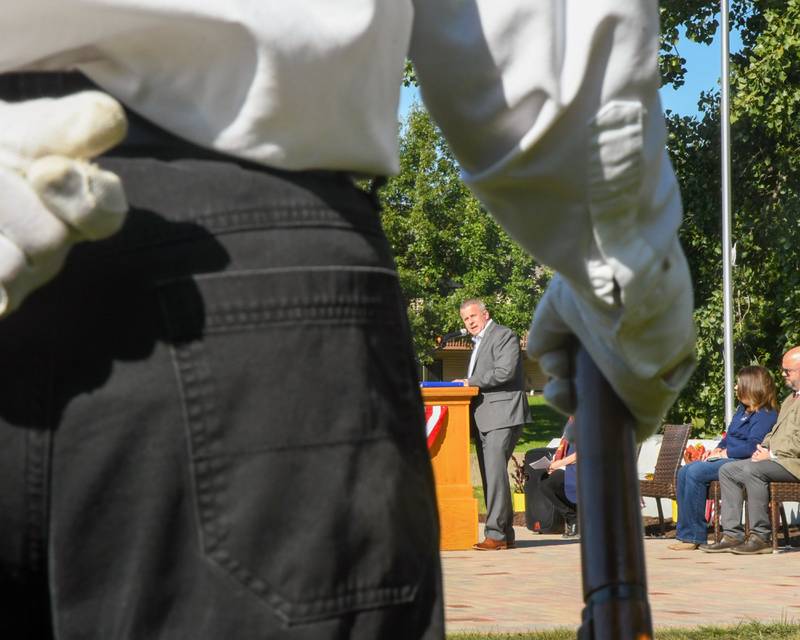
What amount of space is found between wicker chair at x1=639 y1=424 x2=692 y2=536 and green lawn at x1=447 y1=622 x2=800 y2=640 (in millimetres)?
6433

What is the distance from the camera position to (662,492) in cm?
1276

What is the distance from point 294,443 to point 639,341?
0.42 metres

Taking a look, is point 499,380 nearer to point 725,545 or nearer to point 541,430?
point 725,545

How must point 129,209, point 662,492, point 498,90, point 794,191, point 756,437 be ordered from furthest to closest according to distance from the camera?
point 794,191 → point 662,492 → point 756,437 → point 498,90 → point 129,209

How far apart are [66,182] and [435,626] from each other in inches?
18.5

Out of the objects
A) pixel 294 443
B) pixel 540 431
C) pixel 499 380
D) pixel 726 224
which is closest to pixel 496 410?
pixel 499 380

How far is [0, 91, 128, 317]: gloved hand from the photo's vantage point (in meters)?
0.96

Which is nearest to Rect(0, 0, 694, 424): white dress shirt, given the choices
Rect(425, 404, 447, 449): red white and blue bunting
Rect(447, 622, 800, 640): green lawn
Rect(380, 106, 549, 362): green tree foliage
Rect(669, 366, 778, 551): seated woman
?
Rect(447, 622, 800, 640): green lawn

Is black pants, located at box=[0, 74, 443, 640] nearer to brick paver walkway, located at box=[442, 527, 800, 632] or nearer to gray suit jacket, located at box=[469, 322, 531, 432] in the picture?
brick paver walkway, located at box=[442, 527, 800, 632]

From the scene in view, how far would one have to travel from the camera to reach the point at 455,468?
10531mm

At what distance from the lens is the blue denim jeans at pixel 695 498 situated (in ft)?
36.6

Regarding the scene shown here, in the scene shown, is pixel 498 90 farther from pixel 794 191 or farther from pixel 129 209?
pixel 794 191

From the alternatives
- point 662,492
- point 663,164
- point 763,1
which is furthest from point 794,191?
point 663,164

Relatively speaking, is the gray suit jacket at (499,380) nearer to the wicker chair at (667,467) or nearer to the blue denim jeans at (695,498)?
the blue denim jeans at (695,498)
